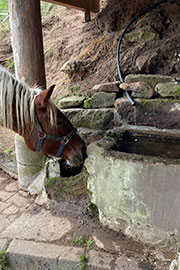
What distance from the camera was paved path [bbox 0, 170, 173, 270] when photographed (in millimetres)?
1935

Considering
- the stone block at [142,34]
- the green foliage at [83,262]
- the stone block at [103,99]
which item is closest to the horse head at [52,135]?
the green foliage at [83,262]

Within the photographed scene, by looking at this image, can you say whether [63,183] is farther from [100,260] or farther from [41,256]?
[100,260]

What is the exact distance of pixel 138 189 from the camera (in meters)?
1.96

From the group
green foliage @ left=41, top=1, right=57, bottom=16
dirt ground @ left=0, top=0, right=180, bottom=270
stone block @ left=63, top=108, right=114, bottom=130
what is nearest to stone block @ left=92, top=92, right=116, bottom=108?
stone block @ left=63, top=108, right=114, bottom=130

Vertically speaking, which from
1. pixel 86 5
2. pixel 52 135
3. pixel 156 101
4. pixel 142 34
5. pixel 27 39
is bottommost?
pixel 52 135

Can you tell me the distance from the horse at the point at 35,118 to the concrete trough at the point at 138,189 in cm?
34

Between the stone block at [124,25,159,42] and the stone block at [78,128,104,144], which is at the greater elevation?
the stone block at [124,25,159,42]

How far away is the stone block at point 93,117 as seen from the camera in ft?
9.83

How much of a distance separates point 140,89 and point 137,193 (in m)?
1.44

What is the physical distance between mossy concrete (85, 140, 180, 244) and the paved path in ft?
0.51

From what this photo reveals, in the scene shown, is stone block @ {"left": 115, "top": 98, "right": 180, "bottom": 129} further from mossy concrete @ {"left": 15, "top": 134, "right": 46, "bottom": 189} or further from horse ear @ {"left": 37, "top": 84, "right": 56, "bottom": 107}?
horse ear @ {"left": 37, "top": 84, "right": 56, "bottom": 107}

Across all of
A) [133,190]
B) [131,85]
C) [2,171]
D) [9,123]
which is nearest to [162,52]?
[131,85]

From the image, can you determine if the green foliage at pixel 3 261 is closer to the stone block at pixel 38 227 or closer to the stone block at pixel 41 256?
the stone block at pixel 41 256

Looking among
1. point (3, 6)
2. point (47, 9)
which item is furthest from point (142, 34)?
point (3, 6)
